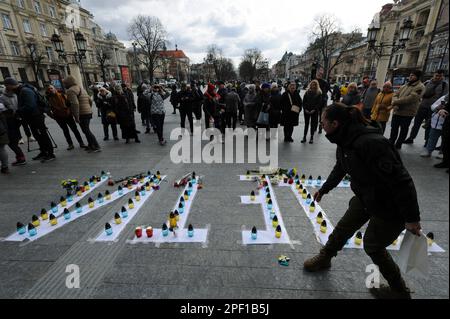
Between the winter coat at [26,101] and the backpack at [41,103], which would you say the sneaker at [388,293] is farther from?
the backpack at [41,103]

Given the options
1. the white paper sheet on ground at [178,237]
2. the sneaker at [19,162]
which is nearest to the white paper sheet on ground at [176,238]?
the white paper sheet on ground at [178,237]

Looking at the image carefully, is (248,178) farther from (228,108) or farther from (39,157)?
(39,157)

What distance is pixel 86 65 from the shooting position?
54344 millimetres

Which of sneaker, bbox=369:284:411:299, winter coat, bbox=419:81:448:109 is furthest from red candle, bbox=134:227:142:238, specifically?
winter coat, bbox=419:81:448:109

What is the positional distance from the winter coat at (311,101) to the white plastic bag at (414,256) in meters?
6.07

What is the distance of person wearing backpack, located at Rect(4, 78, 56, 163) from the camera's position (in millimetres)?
5672

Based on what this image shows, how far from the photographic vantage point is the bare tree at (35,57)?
3898 centimetres

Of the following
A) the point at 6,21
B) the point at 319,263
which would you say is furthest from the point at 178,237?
the point at 6,21

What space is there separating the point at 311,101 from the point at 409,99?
8.10 ft

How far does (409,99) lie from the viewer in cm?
586

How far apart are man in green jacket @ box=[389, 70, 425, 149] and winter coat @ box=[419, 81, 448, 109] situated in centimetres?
70

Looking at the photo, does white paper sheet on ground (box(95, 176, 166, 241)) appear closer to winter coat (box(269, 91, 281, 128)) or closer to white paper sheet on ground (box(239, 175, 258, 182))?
white paper sheet on ground (box(239, 175, 258, 182))
